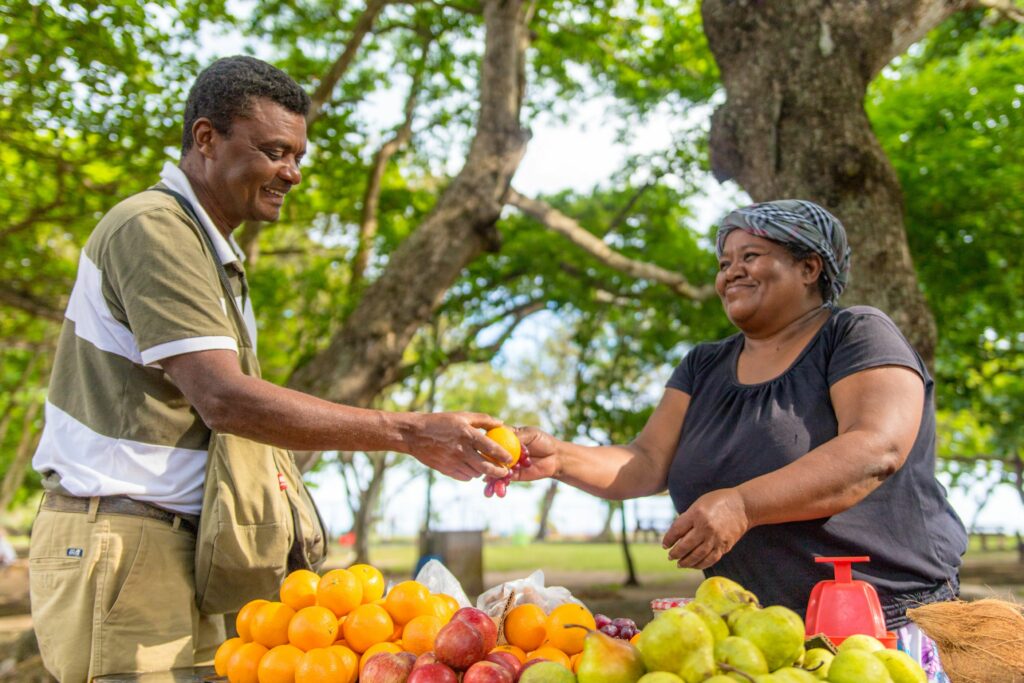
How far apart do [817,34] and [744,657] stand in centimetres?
453

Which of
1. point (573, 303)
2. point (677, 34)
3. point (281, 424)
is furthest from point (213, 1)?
point (281, 424)

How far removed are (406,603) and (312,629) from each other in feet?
0.84

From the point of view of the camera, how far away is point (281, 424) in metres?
2.34

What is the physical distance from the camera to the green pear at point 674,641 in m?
1.49

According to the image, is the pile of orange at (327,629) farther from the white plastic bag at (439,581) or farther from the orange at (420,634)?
the white plastic bag at (439,581)

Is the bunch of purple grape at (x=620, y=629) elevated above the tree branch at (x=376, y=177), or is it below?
below

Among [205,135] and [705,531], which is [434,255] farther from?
[705,531]

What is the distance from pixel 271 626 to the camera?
2242 millimetres

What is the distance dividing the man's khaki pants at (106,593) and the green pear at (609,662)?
58.3 inches

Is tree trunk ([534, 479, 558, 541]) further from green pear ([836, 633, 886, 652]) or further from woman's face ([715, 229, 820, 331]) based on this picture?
green pear ([836, 633, 886, 652])

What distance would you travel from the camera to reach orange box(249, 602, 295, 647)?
2.24m

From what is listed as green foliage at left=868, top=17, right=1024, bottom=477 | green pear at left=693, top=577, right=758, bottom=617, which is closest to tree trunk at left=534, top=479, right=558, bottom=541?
green foliage at left=868, top=17, right=1024, bottom=477

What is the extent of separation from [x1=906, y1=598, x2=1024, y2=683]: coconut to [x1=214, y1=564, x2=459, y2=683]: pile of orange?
1.30 meters

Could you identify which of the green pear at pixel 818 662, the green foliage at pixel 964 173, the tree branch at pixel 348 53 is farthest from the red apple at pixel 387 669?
the green foliage at pixel 964 173
